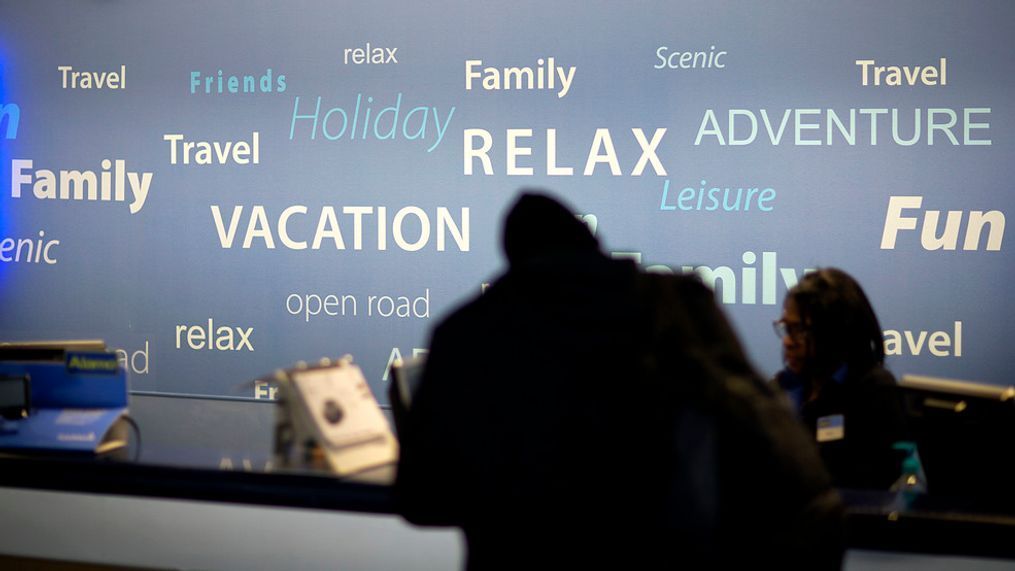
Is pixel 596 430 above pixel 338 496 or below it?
above

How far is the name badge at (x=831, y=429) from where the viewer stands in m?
3.02

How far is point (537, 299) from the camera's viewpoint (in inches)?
63.8

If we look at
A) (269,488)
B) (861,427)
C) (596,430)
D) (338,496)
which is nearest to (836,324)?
(861,427)

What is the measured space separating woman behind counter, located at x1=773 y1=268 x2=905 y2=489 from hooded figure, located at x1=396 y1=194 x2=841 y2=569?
140 centimetres

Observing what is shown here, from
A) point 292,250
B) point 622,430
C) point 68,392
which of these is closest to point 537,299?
point 622,430

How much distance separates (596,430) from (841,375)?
5.74 ft

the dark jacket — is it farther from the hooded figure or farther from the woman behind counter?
the hooded figure

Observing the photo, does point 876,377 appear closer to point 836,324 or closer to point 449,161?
point 836,324

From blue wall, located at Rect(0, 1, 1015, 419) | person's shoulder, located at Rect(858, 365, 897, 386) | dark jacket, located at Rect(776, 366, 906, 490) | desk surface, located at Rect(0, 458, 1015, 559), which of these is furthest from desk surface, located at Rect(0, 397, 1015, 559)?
blue wall, located at Rect(0, 1, 1015, 419)

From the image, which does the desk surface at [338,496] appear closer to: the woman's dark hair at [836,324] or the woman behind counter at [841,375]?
the woman behind counter at [841,375]

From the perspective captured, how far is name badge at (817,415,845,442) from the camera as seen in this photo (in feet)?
9.89

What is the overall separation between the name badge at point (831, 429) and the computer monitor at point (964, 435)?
1.63ft

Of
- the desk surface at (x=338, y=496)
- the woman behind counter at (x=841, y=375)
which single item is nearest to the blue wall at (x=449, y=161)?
the woman behind counter at (x=841, y=375)

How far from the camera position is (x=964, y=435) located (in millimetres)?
2414
